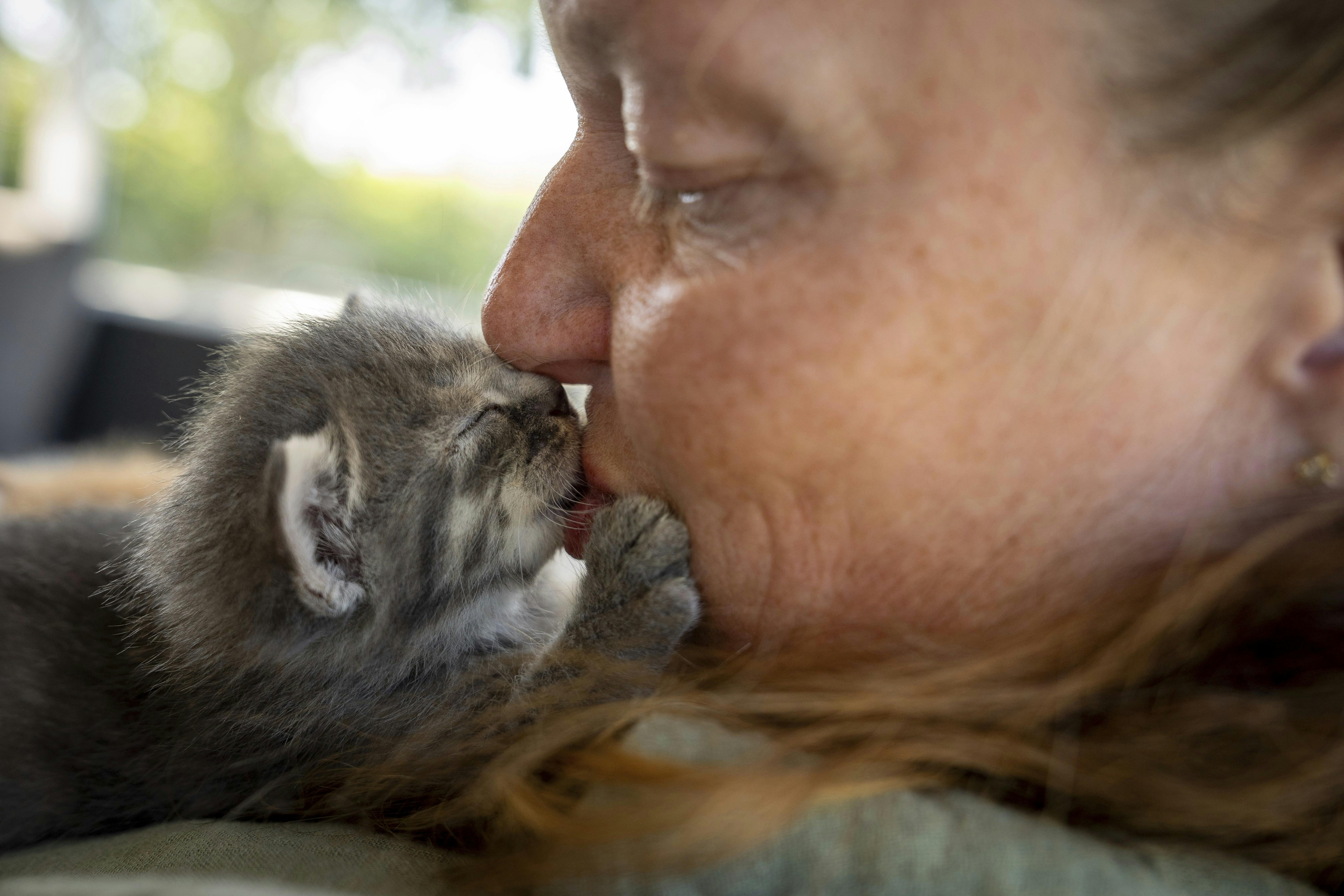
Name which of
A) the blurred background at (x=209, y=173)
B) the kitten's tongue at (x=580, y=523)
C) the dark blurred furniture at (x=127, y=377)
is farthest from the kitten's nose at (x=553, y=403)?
the dark blurred furniture at (x=127, y=377)

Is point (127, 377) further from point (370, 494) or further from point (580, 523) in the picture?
point (580, 523)

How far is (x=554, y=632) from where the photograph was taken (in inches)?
53.4

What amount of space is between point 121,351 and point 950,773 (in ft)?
15.6

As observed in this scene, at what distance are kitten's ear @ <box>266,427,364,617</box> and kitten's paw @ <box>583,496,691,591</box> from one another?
35cm

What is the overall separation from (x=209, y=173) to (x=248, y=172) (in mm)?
337

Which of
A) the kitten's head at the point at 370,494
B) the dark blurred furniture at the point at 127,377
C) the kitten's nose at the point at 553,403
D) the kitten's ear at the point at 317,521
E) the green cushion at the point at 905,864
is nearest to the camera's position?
the green cushion at the point at 905,864

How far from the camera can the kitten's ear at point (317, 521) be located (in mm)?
1106

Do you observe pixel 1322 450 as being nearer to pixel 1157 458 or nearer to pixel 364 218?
pixel 1157 458

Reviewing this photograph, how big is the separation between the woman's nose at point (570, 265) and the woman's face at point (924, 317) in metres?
0.11

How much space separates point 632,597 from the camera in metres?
Answer: 1.10

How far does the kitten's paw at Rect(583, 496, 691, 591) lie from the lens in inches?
40.9

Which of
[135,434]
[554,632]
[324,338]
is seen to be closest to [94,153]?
[135,434]

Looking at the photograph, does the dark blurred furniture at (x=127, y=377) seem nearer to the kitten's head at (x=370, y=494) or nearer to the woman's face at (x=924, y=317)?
the kitten's head at (x=370, y=494)

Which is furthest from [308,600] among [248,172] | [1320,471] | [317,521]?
[248,172]
